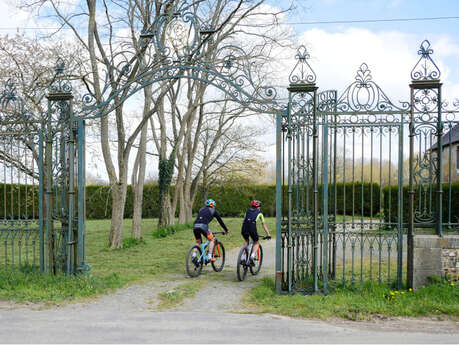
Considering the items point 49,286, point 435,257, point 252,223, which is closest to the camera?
point 435,257

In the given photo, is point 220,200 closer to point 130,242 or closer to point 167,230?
point 167,230

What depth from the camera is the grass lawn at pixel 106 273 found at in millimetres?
8258

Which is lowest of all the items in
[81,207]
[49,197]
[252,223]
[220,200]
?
[220,200]

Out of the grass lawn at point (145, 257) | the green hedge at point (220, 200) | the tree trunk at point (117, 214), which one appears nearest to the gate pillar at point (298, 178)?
the grass lawn at point (145, 257)

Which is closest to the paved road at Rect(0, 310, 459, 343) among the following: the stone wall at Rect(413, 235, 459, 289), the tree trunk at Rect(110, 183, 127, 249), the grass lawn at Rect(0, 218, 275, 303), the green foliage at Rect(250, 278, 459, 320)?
the green foliage at Rect(250, 278, 459, 320)

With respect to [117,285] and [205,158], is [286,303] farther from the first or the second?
[205,158]

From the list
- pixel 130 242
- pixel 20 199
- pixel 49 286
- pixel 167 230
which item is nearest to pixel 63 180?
pixel 49 286

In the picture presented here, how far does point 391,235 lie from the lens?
8.26 meters

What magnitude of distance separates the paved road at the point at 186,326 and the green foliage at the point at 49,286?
37 centimetres

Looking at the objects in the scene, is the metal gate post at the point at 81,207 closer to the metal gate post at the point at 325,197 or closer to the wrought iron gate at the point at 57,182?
the wrought iron gate at the point at 57,182

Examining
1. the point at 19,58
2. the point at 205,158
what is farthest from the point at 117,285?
the point at 205,158

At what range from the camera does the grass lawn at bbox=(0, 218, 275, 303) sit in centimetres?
826

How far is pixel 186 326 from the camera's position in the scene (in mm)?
6496

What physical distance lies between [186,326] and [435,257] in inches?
175
